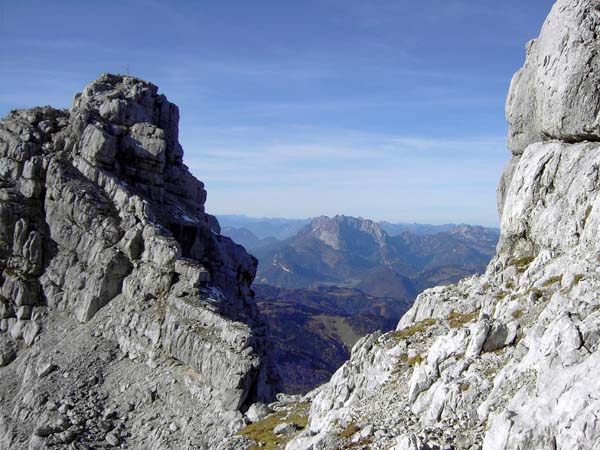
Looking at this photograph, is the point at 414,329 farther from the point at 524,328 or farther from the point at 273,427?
the point at 273,427

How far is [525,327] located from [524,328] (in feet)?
0.27

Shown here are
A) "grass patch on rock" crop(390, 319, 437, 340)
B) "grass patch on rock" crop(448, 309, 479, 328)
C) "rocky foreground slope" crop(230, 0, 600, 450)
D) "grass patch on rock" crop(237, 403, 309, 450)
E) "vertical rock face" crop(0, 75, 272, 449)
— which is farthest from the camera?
"vertical rock face" crop(0, 75, 272, 449)

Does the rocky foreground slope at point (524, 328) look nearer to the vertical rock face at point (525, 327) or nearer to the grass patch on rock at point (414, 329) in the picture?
the vertical rock face at point (525, 327)

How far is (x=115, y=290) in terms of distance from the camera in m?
76.3

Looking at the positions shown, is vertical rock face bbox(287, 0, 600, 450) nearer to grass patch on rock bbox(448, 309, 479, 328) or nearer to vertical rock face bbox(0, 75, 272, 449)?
grass patch on rock bbox(448, 309, 479, 328)

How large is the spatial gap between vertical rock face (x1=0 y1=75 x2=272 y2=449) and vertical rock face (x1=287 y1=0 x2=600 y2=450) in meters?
21.2

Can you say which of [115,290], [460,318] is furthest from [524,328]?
[115,290]

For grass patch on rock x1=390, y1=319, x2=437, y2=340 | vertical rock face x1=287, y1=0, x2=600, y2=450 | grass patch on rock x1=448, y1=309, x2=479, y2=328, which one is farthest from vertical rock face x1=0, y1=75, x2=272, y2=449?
grass patch on rock x1=448, y1=309, x2=479, y2=328

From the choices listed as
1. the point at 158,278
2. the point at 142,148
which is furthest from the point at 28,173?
the point at 158,278

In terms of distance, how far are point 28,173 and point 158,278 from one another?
3453cm

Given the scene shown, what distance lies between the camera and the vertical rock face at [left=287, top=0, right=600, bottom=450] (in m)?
21.7

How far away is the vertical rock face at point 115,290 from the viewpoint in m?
56.1

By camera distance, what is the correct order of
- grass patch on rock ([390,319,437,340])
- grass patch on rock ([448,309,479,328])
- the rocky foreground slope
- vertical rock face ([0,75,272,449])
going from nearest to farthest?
the rocky foreground slope → grass patch on rock ([448,309,479,328]) → grass patch on rock ([390,319,437,340]) → vertical rock face ([0,75,272,449])

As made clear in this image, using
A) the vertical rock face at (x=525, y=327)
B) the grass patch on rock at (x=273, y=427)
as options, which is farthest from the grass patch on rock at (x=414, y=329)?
the grass patch on rock at (x=273, y=427)
